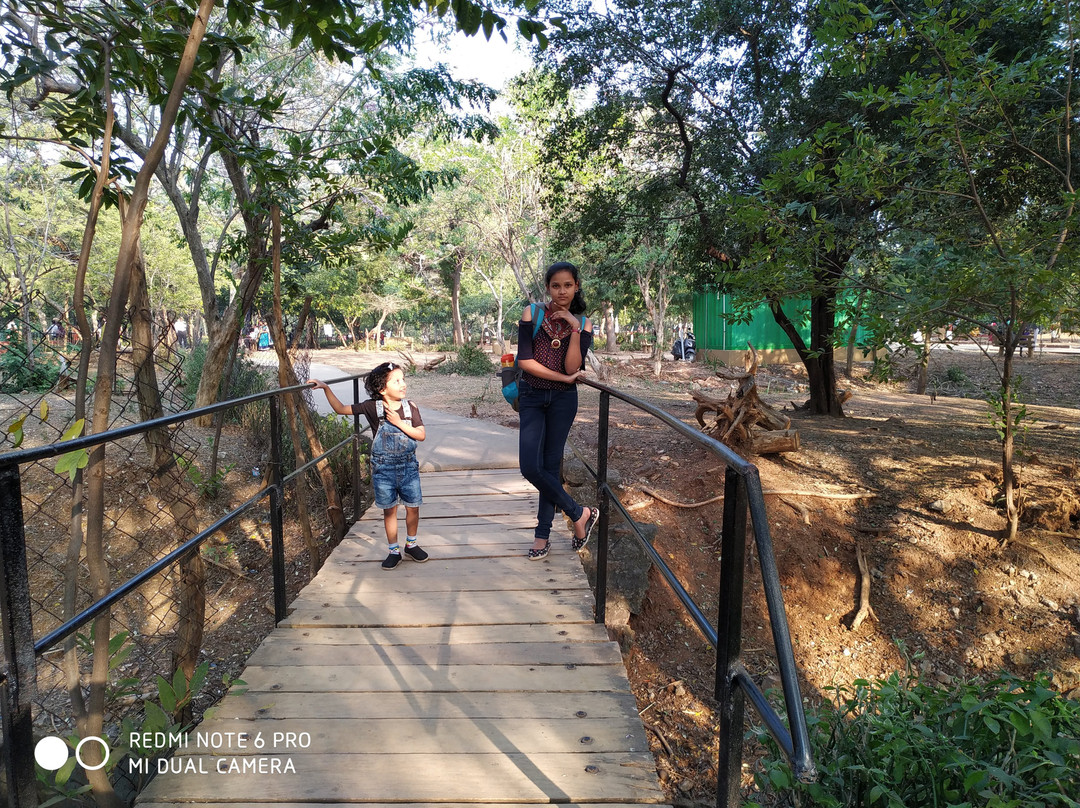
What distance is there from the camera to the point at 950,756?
210 centimetres

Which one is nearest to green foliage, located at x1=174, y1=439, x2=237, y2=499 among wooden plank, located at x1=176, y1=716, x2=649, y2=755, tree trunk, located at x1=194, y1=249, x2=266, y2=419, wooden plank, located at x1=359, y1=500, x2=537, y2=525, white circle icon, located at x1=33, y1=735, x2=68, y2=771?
tree trunk, located at x1=194, y1=249, x2=266, y2=419

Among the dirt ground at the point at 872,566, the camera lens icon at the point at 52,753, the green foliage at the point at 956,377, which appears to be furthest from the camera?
the green foliage at the point at 956,377

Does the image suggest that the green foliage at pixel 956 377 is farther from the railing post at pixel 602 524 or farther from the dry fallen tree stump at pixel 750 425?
the railing post at pixel 602 524

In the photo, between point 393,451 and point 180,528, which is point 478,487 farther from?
point 180,528

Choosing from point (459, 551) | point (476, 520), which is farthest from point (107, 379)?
point (476, 520)

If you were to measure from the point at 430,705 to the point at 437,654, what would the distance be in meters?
0.37

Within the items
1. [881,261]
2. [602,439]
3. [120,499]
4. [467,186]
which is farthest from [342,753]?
[467,186]

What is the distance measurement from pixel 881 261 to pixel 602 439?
5197 mm

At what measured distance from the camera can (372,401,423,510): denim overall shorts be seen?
374cm

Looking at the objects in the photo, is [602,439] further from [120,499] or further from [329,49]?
[120,499]

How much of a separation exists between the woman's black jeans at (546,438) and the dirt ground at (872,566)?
71.0 inches

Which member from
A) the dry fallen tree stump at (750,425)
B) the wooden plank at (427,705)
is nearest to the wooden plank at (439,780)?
the wooden plank at (427,705)

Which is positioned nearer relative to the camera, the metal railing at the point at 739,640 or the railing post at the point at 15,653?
the metal railing at the point at 739,640

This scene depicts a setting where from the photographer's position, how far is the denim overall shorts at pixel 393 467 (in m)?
3.74
